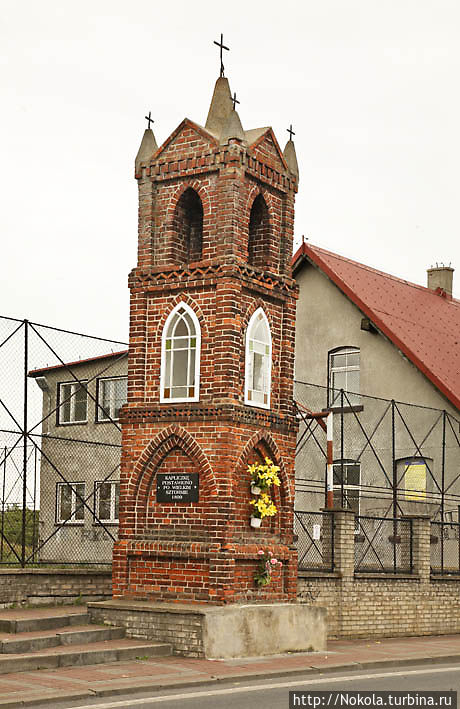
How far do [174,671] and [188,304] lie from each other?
5627 millimetres

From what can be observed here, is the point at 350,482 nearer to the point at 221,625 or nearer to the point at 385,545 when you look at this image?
the point at 385,545

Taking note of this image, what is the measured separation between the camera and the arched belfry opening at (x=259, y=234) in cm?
1689

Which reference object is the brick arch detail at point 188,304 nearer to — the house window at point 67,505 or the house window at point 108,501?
the house window at point 67,505

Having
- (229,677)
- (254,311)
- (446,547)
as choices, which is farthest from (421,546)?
(229,677)

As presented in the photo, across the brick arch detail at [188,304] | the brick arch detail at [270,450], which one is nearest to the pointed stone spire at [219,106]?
the brick arch detail at [188,304]

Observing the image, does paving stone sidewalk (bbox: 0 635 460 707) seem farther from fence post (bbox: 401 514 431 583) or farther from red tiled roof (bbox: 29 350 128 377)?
red tiled roof (bbox: 29 350 128 377)

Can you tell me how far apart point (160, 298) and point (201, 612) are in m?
4.94

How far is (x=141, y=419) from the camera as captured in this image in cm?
1634

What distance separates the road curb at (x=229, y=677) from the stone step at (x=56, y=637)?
213cm

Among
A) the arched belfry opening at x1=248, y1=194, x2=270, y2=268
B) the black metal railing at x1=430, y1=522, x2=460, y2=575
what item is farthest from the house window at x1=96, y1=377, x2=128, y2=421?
the arched belfry opening at x1=248, y1=194, x2=270, y2=268

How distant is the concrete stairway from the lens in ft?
42.6

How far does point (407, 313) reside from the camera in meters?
28.3

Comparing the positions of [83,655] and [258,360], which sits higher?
[258,360]

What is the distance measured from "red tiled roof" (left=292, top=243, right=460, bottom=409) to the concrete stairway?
41.1ft
